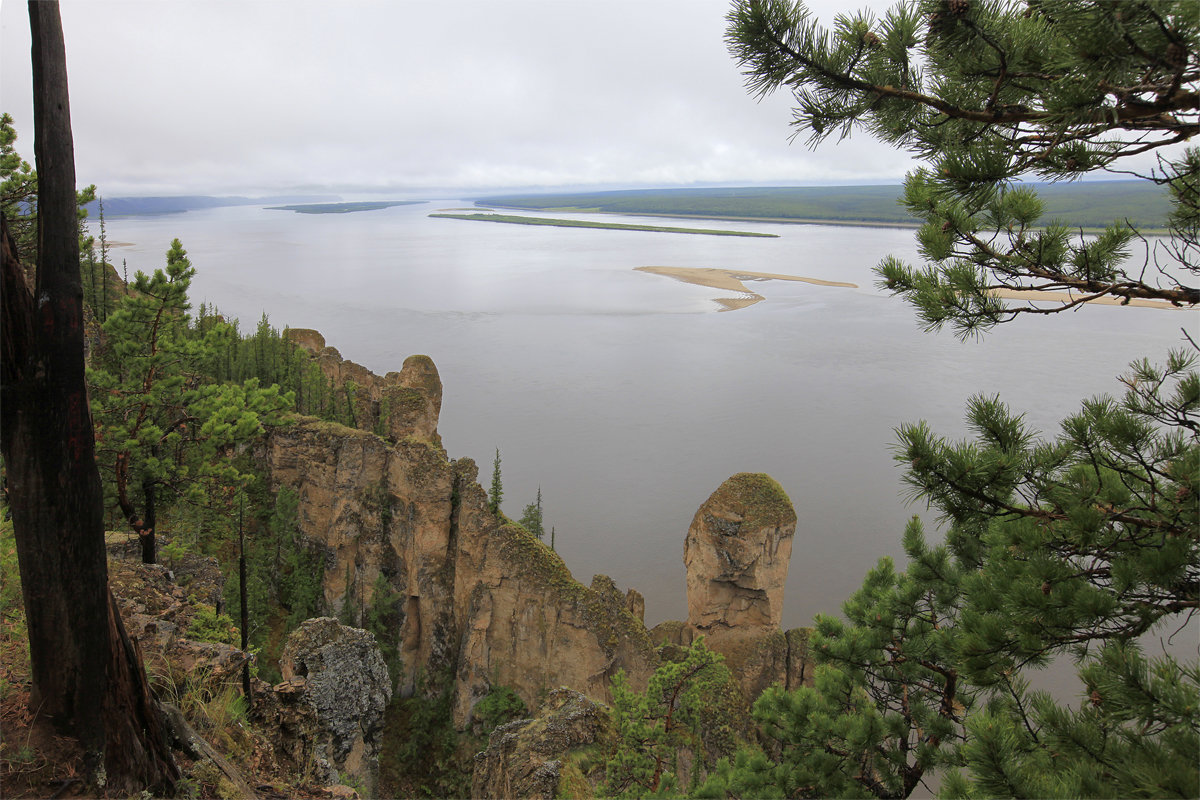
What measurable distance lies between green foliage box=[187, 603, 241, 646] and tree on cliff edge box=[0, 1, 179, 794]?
479 centimetres

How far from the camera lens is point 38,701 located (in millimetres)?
4711

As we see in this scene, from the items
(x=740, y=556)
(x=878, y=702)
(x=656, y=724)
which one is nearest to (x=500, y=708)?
(x=740, y=556)

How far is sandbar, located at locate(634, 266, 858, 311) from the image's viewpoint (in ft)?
231

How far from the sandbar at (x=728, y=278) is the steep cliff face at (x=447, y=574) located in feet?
162

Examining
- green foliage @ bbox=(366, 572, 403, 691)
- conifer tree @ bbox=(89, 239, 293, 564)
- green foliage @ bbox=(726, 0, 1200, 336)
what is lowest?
green foliage @ bbox=(366, 572, 403, 691)

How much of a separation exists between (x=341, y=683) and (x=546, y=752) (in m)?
4.07

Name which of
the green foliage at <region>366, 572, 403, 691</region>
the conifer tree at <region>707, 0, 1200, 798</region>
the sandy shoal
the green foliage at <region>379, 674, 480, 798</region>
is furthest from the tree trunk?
the sandy shoal

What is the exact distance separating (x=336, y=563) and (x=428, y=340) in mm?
32397

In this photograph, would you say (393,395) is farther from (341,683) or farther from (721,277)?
(721,277)

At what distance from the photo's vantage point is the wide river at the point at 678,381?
28.0 metres

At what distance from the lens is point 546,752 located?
10.9 meters

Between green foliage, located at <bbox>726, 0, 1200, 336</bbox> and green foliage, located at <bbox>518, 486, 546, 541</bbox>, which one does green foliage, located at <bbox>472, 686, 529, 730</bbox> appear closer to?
green foliage, located at <bbox>518, 486, 546, 541</bbox>

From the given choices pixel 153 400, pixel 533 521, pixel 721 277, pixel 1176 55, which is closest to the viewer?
pixel 1176 55

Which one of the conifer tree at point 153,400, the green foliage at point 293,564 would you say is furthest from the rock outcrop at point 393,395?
the conifer tree at point 153,400
